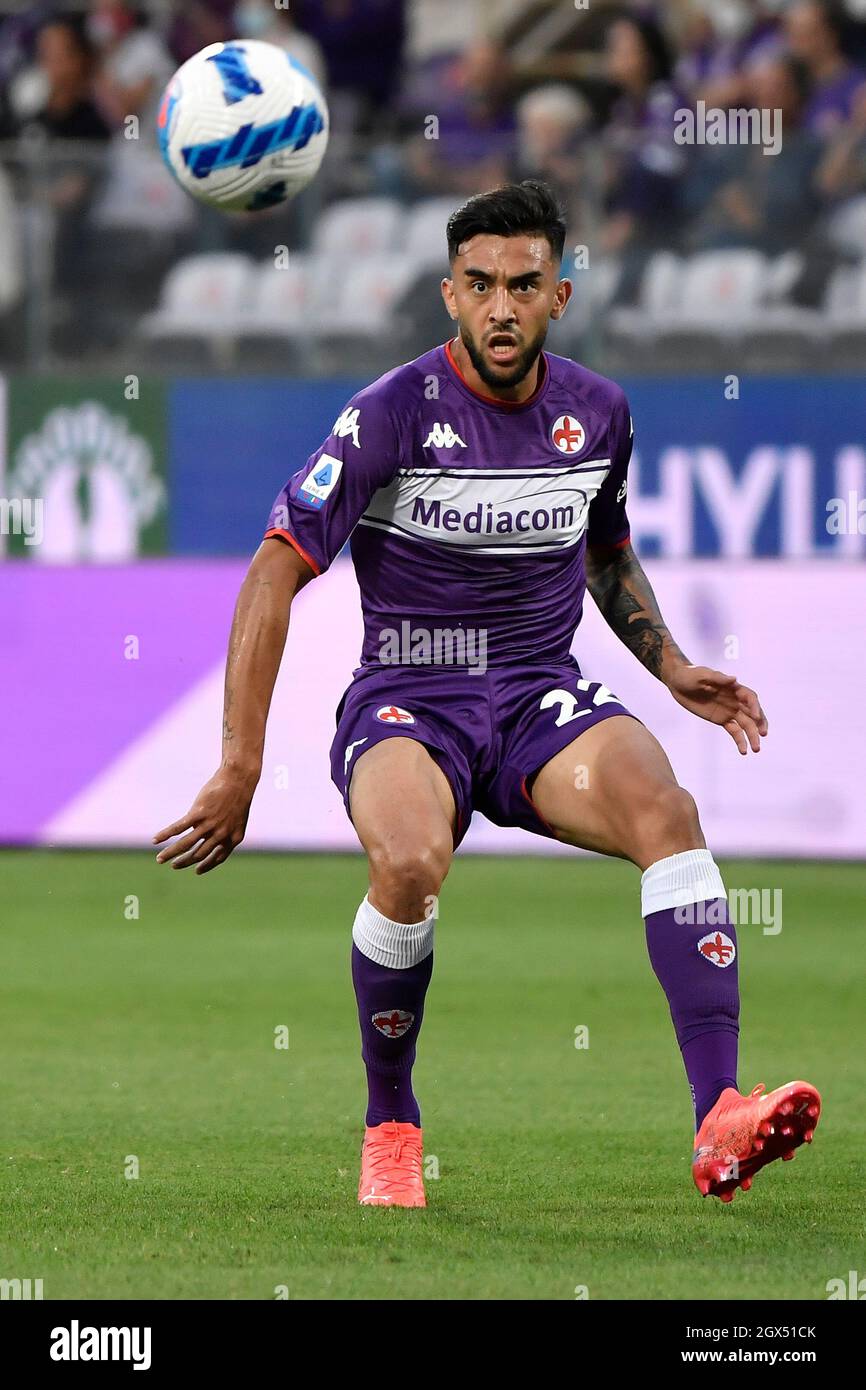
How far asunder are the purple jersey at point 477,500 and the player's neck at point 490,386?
13mm

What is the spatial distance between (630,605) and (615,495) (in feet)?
0.89

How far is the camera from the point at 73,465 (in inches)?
490

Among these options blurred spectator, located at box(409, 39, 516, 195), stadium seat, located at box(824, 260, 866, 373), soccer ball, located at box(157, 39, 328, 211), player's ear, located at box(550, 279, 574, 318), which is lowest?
player's ear, located at box(550, 279, 574, 318)

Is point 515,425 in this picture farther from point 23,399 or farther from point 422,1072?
point 23,399

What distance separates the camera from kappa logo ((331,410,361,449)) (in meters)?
4.91

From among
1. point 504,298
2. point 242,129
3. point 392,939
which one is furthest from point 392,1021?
point 242,129

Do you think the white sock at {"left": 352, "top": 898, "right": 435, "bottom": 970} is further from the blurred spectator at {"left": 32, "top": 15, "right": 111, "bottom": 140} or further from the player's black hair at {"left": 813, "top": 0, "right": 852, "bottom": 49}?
the player's black hair at {"left": 813, "top": 0, "right": 852, "bottom": 49}

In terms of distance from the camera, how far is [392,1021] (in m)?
4.89

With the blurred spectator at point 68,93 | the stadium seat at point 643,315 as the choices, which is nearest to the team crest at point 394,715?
the stadium seat at point 643,315

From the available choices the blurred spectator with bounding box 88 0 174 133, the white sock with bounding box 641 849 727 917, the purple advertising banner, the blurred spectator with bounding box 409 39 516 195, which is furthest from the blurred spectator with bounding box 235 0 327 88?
the white sock with bounding box 641 849 727 917

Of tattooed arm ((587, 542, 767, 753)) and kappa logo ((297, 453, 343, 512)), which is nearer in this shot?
kappa logo ((297, 453, 343, 512))

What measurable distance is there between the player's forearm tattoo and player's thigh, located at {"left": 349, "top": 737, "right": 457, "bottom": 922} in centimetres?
73

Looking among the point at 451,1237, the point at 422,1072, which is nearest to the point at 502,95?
the point at 422,1072

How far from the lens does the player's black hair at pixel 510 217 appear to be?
491 cm
